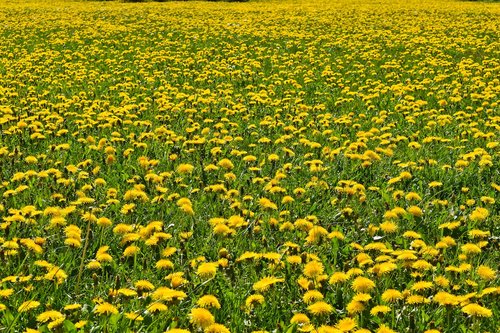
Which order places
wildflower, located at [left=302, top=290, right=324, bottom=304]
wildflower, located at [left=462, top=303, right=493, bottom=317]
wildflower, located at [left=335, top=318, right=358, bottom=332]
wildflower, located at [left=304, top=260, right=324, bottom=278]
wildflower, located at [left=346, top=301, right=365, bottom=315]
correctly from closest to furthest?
wildflower, located at [left=335, top=318, right=358, bottom=332] → wildflower, located at [left=462, top=303, right=493, bottom=317] → wildflower, located at [left=346, top=301, right=365, bottom=315] → wildflower, located at [left=302, top=290, right=324, bottom=304] → wildflower, located at [left=304, top=260, right=324, bottom=278]

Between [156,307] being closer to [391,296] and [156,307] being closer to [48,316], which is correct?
[48,316]

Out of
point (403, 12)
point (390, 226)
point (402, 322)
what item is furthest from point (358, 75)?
point (403, 12)

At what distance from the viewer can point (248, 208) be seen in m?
3.78

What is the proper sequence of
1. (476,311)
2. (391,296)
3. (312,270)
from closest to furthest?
1. (476,311)
2. (391,296)
3. (312,270)

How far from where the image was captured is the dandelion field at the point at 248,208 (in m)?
2.47

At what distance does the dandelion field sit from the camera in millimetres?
2475

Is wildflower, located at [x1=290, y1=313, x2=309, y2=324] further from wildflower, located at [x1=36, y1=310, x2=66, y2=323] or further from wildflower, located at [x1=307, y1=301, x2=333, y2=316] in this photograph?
wildflower, located at [x1=36, y1=310, x2=66, y2=323]

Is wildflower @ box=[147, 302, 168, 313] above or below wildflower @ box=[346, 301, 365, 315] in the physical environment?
above

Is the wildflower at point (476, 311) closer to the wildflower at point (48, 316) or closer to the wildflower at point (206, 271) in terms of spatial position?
the wildflower at point (206, 271)

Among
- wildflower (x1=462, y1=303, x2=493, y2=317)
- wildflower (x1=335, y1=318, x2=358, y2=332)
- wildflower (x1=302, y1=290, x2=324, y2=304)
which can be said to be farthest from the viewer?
wildflower (x1=302, y1=290, x2=324, y2=304)

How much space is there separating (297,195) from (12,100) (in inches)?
178

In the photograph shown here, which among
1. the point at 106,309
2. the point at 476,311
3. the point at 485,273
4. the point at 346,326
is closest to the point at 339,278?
the point at 346,326

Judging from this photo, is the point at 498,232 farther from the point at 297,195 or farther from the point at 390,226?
the point at 297,195

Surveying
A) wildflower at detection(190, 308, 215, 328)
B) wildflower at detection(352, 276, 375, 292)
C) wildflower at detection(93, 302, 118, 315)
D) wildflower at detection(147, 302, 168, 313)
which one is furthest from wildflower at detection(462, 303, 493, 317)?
wildflower at detection(93, 302, 118, 315)
